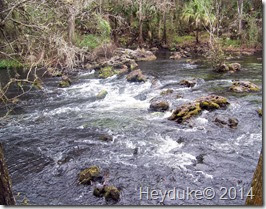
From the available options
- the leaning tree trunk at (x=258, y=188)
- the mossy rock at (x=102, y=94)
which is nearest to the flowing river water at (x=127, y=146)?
the mossy rock at (x=102, y=94)

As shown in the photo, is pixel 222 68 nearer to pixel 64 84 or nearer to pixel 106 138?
pixel 64 84

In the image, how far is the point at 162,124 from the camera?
10938 mm

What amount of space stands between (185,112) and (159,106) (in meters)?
1.48

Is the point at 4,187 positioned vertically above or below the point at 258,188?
below

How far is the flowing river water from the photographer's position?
7.17m

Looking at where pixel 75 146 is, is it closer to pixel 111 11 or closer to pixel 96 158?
pixel 96 158

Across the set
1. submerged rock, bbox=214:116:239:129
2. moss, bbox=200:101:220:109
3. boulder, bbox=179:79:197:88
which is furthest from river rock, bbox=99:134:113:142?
boulder, bbox=179:79:197:88

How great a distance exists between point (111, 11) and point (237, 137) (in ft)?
81.3

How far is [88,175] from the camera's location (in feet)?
24.4

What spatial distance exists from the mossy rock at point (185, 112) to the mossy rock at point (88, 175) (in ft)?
15.0

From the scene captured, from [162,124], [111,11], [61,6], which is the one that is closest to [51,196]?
[61,6]

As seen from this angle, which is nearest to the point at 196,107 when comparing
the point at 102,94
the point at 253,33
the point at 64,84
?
the point at 102,94

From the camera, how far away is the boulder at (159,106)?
12477 mm

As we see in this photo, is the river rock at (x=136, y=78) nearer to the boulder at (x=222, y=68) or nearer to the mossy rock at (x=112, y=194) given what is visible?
the boulder at (x=222, y=68)
